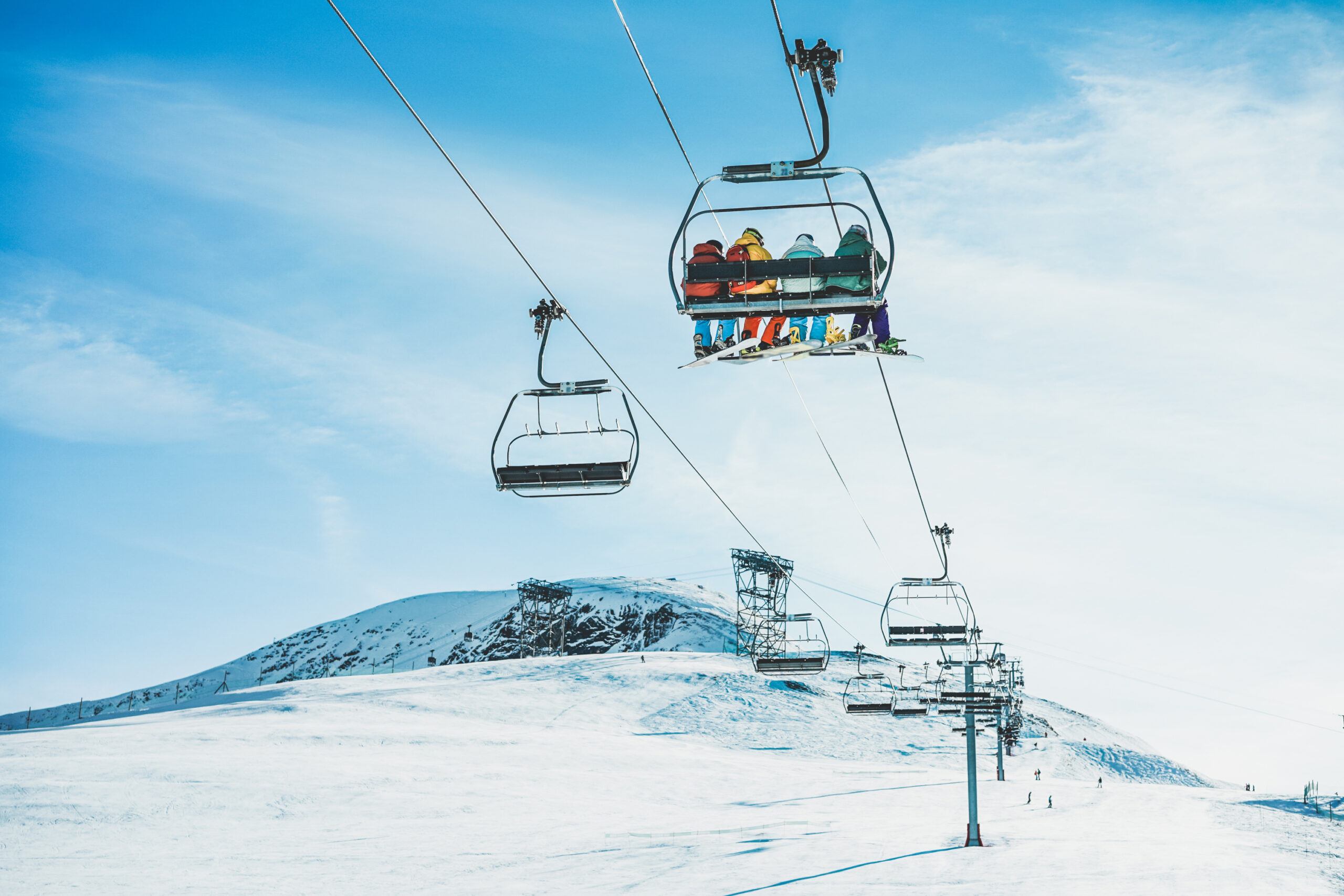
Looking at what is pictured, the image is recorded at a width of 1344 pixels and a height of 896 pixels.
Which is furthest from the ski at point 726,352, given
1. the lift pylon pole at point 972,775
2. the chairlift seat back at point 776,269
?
the lift pylon pole at point 972,775

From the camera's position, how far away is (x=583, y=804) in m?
36.1

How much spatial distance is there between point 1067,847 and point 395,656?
5394 inches

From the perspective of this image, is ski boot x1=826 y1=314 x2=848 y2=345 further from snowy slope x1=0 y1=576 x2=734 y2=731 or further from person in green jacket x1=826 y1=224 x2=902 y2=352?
snowy slope x1=0 y1=576 x2=734 y2=731

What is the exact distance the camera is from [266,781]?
108ft

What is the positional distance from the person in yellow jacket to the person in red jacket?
4.3 inches

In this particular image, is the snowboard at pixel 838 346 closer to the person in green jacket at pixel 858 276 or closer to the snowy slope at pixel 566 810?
the person in green jacket at pixel 858 276

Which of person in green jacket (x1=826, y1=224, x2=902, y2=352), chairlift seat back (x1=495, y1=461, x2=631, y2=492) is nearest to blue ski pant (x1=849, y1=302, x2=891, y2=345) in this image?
person in green jacket (x1=826, y1=224, x2=902, y2=352)

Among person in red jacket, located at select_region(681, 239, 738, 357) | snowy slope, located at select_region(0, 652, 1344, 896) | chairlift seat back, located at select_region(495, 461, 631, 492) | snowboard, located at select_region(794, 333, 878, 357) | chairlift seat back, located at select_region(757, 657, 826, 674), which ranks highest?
person in red jacket, located at select_region(681, 239, 738, 357)

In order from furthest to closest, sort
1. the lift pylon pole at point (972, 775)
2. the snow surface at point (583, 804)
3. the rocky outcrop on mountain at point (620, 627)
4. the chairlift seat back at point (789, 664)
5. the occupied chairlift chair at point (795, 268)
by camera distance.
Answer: the rocky outcrop on mountain at point (620, 627) < the lift pylon pole at point (972, 775) < the snow surface at point (583, 804) < the chairlift seat back at point (789, 664) < the occupied chairlift chair at point (795, 268)

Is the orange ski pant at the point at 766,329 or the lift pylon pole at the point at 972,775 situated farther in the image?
the lift pylon pole at the point at 972,775

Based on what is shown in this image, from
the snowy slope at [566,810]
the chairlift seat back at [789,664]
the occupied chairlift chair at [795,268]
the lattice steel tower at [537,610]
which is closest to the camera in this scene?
the occupied chairlift chair at [795,268]

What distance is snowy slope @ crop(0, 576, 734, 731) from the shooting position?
142 m

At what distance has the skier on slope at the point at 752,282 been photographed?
26.1 feet

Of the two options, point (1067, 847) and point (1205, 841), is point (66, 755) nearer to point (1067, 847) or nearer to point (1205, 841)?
point (1067, 847)
